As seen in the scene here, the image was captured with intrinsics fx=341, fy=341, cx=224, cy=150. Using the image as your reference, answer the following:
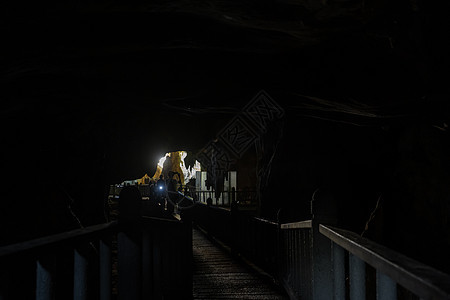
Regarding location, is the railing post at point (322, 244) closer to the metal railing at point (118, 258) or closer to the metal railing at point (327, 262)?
the metal railing at point (327, 262)

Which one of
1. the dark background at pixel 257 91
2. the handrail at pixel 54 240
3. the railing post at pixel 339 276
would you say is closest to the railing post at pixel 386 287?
the railing post at pixel 339 276

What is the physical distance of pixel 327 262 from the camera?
10.8 feet

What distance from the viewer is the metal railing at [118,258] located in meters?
1.63

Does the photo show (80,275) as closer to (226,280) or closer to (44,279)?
(44,279)

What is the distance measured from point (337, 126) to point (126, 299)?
8372 mm

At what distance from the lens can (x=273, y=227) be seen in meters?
7.11

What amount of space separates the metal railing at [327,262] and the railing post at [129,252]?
1626 mm

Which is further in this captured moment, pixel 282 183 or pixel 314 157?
pixel 282 183

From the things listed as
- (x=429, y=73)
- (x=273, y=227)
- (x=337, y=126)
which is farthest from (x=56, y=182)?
(x=429, y=73)

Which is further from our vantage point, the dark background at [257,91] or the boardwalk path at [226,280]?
the boardwalk path at [226,280]

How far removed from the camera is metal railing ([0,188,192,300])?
1.63m

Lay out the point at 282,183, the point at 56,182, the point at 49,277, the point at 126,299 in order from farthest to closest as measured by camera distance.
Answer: the point at 282,183 → the point at 56,182 → the point at 126,299 → the point at 49,277

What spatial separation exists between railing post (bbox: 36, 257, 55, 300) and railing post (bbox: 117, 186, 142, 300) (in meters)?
1.07

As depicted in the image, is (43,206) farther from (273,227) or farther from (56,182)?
(273,227)
